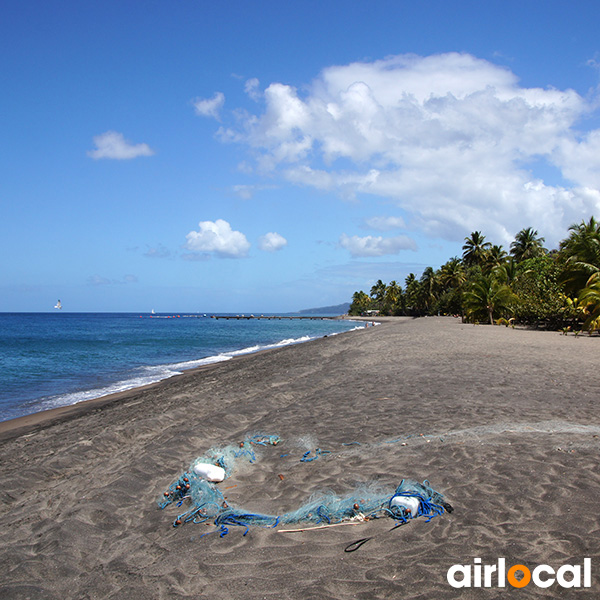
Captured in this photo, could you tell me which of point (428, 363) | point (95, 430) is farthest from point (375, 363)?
point (95, 430)

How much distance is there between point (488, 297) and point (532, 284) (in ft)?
28.0

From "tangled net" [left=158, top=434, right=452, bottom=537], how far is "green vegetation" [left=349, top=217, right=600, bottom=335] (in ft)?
77.9

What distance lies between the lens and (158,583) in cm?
337

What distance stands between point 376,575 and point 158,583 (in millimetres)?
1660

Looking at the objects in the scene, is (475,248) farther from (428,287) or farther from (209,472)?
(209,472)

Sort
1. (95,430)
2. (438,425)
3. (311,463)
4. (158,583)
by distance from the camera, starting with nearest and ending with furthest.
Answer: (158,583) → (311,463) → (438,425) → (95,430)

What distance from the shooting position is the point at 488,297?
43.0m

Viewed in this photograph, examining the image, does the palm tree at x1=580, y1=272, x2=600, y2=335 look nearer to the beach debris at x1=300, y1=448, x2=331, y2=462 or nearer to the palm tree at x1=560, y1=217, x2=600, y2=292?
the palm tree at x1=560, y1=217, x2=600, y2=292

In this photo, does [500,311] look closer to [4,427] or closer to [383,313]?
[4,427]

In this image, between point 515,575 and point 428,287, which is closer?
point 515,575

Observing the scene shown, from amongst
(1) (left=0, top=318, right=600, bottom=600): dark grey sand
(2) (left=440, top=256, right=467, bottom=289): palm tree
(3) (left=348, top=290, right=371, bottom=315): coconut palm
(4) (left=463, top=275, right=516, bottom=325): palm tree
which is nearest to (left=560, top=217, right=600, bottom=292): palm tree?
(4) (left=463, top=275, right=516, bottom=325): palm tree

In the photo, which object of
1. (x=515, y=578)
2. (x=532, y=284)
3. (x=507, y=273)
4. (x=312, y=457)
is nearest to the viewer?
(x=515, y=578)

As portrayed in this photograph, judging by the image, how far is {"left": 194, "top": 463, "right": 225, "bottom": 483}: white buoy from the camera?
515cm

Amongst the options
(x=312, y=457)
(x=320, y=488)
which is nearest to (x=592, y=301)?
(x=312, y=457)
